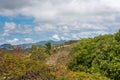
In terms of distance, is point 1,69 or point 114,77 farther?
point 114,77

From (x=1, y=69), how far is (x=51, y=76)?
Result: 7.49 ft

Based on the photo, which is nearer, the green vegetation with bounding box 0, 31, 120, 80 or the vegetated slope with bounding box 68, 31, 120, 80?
the green vegetation with bounding box 0, 31, 120, 80

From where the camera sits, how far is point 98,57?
2255cm

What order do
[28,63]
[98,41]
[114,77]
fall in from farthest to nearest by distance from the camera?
[98,41] → [114,77] → [28,63]

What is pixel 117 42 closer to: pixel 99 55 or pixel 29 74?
pixel 99 55

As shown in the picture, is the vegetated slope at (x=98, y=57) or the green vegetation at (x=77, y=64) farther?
the vegetated slope at (x=98, y=57)

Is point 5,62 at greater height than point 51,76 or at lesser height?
greater

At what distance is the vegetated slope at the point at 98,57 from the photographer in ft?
68.7

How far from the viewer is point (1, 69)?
36.4ft

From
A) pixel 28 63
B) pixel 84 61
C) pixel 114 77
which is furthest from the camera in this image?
pixel 84 61

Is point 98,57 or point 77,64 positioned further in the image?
point 77,64

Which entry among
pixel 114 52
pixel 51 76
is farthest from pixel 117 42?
pixel 51 76

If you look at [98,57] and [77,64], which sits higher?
[98,57]

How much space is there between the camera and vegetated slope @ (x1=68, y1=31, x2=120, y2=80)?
20938mm
